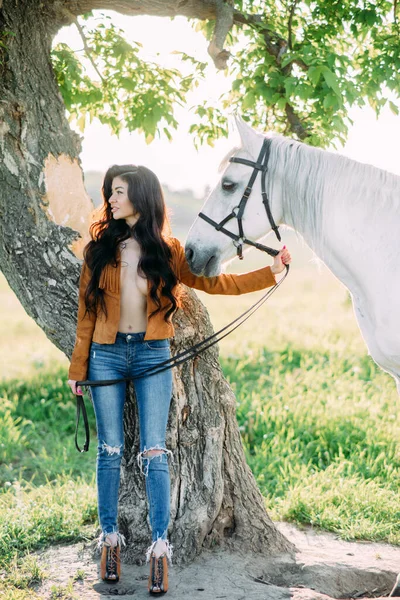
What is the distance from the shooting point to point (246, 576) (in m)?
3.30

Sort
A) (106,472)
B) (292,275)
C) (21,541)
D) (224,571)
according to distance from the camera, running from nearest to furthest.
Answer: (106,472) → (224,571) → (21,541) → (292,275)

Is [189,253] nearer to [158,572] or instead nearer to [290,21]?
[158,572]

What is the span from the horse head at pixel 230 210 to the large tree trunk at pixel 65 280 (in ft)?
1.89

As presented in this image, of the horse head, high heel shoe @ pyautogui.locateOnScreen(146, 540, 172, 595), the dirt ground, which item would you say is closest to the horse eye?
the horse head

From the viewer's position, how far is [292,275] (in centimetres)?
1631

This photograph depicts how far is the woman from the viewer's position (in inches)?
118

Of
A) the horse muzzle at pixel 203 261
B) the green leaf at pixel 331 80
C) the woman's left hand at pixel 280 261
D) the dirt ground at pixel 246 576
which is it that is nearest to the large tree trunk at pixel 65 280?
the dirt ground at pixel 246 576

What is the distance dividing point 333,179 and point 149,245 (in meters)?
0.85

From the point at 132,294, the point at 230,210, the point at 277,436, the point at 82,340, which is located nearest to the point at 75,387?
the point at 82,340

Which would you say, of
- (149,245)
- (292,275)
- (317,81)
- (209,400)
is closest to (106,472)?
(209,400)

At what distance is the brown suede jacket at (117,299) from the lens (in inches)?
118

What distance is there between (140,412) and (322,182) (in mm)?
1299

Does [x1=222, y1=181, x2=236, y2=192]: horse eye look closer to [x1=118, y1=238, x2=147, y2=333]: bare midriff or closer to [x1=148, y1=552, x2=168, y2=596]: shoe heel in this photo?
[x1=118, y1=238, x2=147, y2=333]: bare midriff

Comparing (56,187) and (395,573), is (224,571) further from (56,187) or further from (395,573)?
(56,187)
